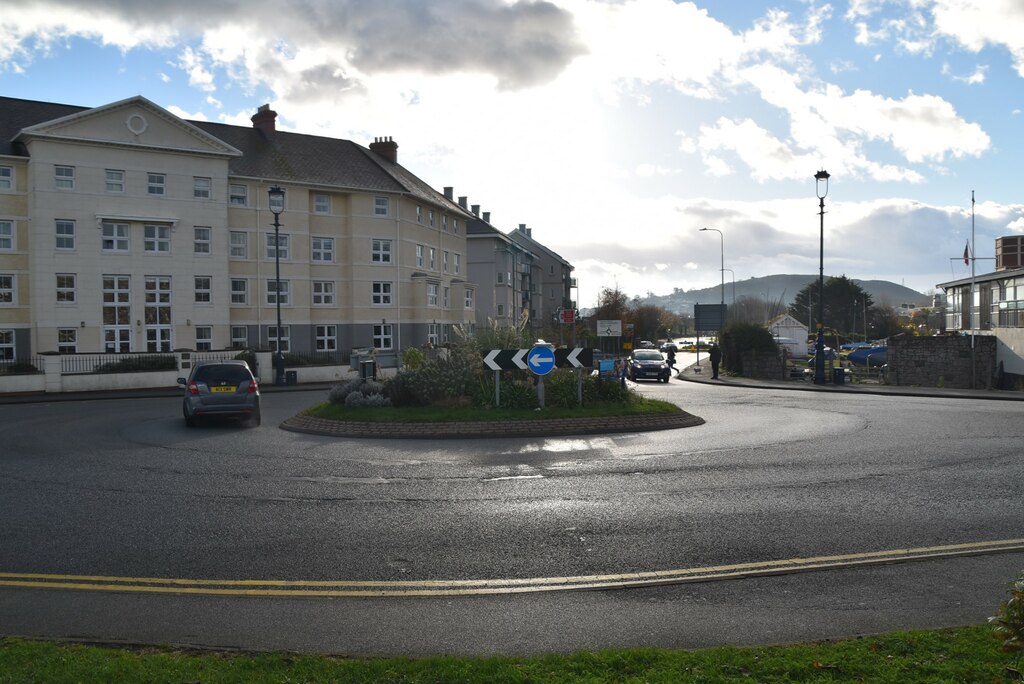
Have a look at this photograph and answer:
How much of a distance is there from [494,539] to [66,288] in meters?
43.1

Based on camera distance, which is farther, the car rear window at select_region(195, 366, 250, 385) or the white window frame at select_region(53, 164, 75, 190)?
the white window frame at select_region(53, 164, 75, 190)

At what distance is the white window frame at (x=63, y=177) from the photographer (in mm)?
43844

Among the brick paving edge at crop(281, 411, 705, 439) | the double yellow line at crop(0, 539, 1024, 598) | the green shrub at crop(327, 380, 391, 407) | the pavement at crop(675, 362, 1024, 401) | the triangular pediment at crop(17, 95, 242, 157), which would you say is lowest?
the pavement at crop(675, 362, 1024, 401)

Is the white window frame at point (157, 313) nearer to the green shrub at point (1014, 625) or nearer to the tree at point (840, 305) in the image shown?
the green shrub at point (1014, 625)

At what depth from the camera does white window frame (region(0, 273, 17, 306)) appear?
146 ft

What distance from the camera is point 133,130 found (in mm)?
45844

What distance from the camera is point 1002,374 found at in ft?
135

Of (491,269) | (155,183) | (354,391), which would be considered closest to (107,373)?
(155,183)

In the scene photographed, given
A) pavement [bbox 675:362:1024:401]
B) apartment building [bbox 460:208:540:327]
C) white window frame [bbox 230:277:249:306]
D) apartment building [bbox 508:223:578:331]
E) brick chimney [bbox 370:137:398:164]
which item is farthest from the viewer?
apartment building [bbox 508:223:578:331]

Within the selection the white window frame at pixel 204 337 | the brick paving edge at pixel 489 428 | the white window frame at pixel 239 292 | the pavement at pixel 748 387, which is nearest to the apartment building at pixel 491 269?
the white window frame at pixel 239 292

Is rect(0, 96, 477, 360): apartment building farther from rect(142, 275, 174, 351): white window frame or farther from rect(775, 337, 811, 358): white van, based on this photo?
rect(775, 337, 811, 358): white van

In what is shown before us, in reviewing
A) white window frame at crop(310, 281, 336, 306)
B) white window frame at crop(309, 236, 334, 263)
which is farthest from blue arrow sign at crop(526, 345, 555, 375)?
white window frame at crop(309, 236, 334, 263)

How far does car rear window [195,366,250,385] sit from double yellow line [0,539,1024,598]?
1344cm

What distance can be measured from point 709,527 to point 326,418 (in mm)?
12730
